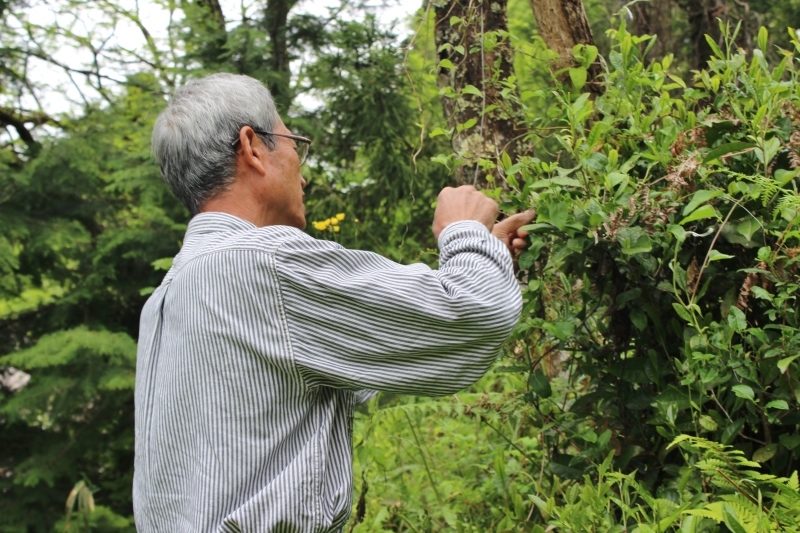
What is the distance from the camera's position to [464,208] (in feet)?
6.29

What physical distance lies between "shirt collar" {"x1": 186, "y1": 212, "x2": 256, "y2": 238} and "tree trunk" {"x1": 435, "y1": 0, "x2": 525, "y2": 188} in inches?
37.3

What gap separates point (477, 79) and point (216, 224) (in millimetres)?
1279

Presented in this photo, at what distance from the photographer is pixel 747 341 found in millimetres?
1837

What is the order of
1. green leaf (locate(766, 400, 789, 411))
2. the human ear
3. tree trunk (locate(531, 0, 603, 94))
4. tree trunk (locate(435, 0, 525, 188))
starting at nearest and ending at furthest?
green leaf (locate(766, 400, 789, 411)), the human ear, tree trunk (locate(531, 0, 603, 94)), tree trunk (locate(435, 0, 525, 188))

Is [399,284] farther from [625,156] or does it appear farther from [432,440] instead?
[432,440]

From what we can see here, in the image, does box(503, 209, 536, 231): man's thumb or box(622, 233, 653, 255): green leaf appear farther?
box(503, 209, 536, 231): man's thumb

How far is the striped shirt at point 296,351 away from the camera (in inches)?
65.7

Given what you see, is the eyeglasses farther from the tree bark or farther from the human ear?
the tree bark

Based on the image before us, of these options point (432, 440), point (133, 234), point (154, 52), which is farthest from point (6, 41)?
point (432, 440)

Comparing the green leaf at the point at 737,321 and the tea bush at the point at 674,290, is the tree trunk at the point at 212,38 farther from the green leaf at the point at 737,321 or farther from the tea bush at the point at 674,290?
the green leaf at the point at 737,321

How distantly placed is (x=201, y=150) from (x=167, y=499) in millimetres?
826

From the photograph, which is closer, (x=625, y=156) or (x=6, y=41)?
(x=625, y=156)

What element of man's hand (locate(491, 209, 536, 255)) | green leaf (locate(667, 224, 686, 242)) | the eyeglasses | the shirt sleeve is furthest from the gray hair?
green leaf (locate(667, 224, 686, 242))

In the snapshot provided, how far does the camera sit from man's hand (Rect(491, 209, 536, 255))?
6.62 ft
